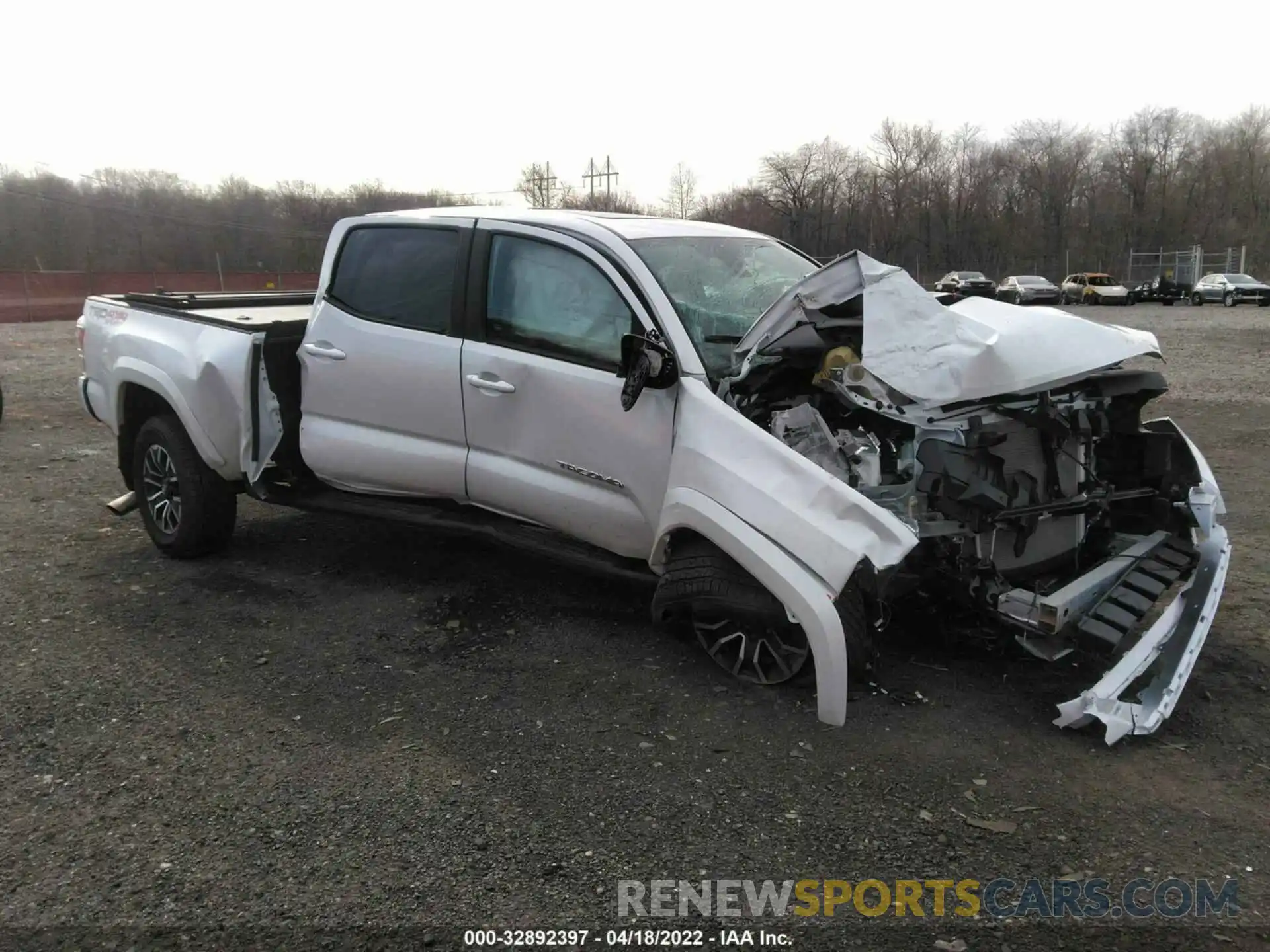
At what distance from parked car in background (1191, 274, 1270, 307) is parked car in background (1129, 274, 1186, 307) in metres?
1.09

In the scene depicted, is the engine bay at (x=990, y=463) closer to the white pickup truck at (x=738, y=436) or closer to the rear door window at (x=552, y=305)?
A: the white pickup truck at (x=738, y=436)

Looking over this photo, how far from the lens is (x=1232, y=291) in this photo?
35.1 m

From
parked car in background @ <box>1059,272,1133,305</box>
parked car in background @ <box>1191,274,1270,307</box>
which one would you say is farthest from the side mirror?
parked car in background @ <box>1059,272,1133,305</box>

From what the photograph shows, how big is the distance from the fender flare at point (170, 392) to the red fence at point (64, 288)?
22.4 metres

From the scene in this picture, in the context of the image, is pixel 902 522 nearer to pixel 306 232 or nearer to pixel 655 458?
pixel 655 458

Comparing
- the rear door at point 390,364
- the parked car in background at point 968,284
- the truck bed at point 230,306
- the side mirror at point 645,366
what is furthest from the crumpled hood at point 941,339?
the parked car in background at point 968,284

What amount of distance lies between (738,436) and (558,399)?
94 centimetres

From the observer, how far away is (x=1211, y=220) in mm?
66000

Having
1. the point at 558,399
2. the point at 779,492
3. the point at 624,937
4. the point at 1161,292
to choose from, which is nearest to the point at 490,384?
the point at 558,399

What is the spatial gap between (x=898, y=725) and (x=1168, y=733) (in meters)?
0.97

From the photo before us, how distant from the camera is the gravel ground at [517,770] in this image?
2.63 meters

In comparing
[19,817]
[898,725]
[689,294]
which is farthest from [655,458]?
[19,817]

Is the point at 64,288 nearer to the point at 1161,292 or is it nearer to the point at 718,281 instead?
the point at 718,281

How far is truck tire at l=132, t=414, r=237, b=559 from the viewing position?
5.31 metres
